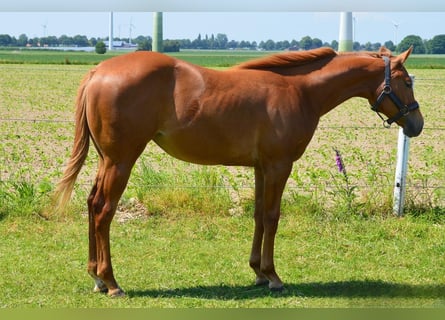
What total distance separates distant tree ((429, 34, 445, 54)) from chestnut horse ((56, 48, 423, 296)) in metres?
7.06

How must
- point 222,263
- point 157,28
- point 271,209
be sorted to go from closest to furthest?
point 271,209
point 222,263
point 157,28

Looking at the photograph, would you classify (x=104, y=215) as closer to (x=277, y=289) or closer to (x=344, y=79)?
(x=277, y=289)

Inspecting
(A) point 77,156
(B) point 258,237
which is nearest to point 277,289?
(B) point 258,237

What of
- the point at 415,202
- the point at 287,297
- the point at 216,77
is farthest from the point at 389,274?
the point at 216,77

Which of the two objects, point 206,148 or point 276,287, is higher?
point 206,148

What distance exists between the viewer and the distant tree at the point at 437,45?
11672 millimetres

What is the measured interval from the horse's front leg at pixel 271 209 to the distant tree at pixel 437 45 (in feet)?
25.8

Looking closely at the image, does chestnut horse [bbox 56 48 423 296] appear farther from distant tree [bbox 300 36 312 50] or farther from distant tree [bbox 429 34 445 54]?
distant tree [bbox 429 34 445 54]

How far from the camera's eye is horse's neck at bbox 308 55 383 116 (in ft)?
16.8

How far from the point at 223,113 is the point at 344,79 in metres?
1.10

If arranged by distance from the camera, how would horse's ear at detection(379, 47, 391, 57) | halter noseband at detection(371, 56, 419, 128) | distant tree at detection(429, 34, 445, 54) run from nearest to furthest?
halter noseband at detection(371, 56, 419, 128) → horse's ear at detection(379, 47, 391, 57) → distant tree at detection(429, 34, 445, 54)

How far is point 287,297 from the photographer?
4.98 m

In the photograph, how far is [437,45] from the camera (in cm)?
1212

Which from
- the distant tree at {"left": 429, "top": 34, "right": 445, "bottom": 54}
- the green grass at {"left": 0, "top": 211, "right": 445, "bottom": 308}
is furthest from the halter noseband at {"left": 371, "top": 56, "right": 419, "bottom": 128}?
the distant tree at {"left": 429, "top": 34, "right": 445, "bottom": 54}
